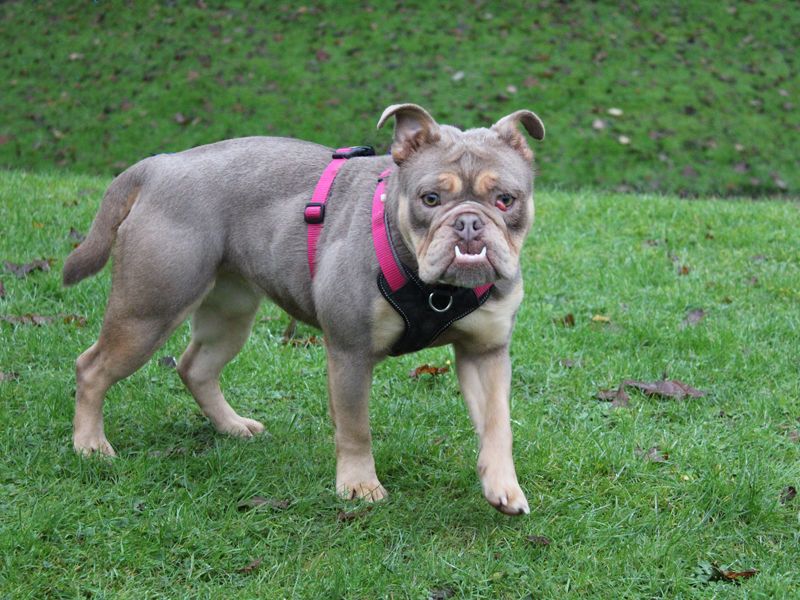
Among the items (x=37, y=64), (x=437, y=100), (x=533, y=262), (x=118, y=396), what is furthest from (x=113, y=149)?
(x=118, y=396)

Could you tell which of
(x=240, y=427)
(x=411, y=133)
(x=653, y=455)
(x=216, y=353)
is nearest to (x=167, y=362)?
(x=216, y=353)

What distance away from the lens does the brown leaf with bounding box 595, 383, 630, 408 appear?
545 cm

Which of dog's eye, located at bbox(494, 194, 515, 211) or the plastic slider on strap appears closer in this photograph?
dog's eye, located at bbox(494, 194, 515, 211)

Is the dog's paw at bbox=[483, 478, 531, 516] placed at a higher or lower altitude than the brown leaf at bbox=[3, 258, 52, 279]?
higher

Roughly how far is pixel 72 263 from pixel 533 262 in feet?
13.4

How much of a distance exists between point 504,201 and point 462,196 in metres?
0.19

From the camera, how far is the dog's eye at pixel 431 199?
3.89 metres

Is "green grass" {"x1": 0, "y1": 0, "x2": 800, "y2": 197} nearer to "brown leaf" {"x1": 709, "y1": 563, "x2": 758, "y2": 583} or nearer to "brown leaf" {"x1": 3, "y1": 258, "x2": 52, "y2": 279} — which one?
"brown leaf" {"x1": 3, "y1": 258, "x2": 52, "y2": 279}

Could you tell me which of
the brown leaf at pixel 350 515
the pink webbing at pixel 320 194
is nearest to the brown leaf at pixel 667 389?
the brown leaf at pixel 350 515

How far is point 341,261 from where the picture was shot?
14.0 feet

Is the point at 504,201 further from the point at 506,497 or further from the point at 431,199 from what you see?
the point at 506,497

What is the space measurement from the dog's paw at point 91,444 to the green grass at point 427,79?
28.9 ft

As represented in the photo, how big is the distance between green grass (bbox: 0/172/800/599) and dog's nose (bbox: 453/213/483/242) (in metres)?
1.33

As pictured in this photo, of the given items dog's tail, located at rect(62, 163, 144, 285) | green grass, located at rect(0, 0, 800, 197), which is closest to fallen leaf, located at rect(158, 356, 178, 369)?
dog's tail, located at rect(62, 163, 144, 285)
